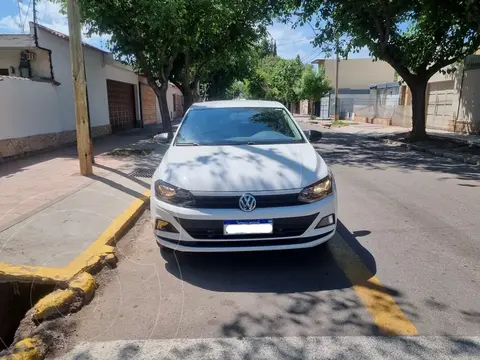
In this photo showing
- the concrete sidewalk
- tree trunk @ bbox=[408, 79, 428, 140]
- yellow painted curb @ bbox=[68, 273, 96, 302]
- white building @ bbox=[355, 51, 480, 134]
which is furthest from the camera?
white building @ bbox=[355, 51, 480, 134]

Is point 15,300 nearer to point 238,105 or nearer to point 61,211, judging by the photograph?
point 61,211

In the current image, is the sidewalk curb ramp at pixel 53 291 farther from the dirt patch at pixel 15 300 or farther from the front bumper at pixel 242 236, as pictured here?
the front bumper at pixel 242 236

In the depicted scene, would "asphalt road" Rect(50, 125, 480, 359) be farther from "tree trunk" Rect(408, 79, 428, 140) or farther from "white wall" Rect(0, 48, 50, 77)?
"tree trunk" Rect(408, 79, 428, 140)

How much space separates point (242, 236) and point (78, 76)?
565 centimetres

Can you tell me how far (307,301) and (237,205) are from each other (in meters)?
1.01

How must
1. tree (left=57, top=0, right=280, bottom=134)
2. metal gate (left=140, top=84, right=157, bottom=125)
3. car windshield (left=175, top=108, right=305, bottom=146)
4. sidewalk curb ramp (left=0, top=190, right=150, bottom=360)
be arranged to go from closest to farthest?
1. sidewalk curb ramp (left=0, top=190, right=150, bottom=360)
2. car windshield (left=175, top=108, right=305, bottom=146)
3. tree (left=57, top=0, right=280, bottom=134)
4. metal gate (left=140, top=84, right=157, bottom=125)

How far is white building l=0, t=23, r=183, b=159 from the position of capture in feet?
32.8

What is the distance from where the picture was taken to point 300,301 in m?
3.30

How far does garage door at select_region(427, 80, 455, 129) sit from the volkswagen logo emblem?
19.4m

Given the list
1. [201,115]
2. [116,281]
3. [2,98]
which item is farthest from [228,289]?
[2,98]

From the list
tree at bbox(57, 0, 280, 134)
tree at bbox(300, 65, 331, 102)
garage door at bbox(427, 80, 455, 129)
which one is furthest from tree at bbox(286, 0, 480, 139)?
tree at bbox(300, 65, 331, 102)

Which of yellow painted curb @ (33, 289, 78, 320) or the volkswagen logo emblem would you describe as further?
the volkswagen logo emblem

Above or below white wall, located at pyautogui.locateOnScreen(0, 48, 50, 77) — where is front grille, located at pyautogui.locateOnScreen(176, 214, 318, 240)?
below

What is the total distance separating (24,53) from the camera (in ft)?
39.1
